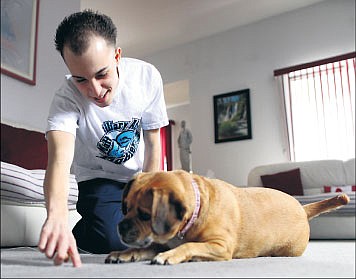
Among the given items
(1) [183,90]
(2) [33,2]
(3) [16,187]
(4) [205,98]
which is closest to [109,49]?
(3) [16,187]

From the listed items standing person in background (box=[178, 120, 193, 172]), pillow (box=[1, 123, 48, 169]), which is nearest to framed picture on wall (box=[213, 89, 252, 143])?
standing person in background (box=[178, 120, 193, 172])

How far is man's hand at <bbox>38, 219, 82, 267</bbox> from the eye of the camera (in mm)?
695

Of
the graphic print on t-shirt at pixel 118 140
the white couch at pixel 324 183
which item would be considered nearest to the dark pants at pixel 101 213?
the graphic print on t-shirt at pixel 118 140

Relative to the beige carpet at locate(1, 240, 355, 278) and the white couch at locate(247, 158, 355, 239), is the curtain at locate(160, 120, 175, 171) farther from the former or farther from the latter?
the beige carpet at locate(1, 240, 355, 278)

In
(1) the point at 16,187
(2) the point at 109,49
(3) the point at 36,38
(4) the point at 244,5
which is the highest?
(4) the point at 244,5

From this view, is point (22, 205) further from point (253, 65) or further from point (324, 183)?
point (253, 65)

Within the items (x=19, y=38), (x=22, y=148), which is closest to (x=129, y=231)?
(x=22, y=148)

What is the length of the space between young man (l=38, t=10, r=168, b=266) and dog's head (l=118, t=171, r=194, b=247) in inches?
4.7

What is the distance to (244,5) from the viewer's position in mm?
3555

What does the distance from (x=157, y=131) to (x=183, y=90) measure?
3598mm

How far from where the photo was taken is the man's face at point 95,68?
0.81m

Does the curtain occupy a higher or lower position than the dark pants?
higher

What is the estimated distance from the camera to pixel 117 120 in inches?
41.7

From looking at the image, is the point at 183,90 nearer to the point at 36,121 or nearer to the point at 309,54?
the point at 309,54
